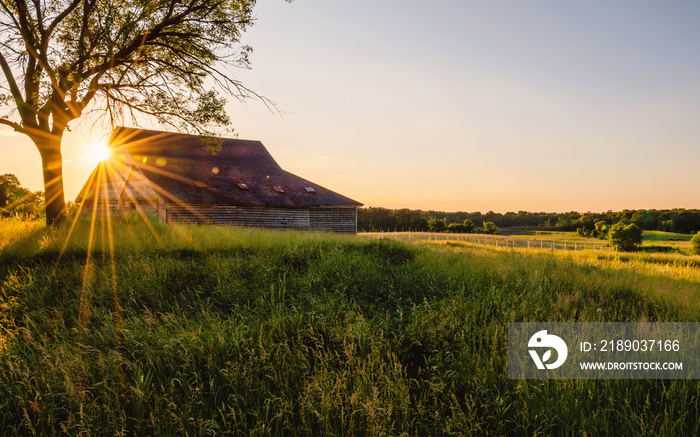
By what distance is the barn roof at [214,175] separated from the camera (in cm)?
2324

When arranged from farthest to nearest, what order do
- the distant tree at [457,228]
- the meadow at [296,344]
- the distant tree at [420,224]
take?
the distant tree at [420,224] → the distant tree at [457,228] → the meadow at [296,344]

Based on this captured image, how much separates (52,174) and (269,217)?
14496 mm

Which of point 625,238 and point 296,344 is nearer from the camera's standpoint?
point 296,344

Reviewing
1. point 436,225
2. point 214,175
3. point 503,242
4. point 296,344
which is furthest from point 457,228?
point 296,344

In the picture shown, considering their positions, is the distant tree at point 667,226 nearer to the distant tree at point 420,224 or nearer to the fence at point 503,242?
the fence at point 503,242

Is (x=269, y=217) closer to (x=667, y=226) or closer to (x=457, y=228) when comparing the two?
(x=457, y=228)

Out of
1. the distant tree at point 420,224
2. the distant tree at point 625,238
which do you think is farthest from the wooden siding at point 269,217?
the distant tree at point 420,224

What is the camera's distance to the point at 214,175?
84.1ft

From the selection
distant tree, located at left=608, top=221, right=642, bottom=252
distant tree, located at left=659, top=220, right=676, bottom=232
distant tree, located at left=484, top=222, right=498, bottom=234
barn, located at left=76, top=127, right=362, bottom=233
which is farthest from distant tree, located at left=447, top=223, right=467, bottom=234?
barn, located at left=76, top=127, right=362, bottom=233

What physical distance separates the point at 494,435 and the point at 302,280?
4479 millimetres

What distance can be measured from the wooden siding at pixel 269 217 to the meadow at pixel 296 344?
13924 millimetres

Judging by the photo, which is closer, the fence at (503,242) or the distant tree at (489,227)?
the fence at (503,242)

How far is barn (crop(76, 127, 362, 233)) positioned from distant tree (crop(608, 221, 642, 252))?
114 ft

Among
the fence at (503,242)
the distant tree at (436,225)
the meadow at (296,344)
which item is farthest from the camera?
the distant tree at (436,225)
